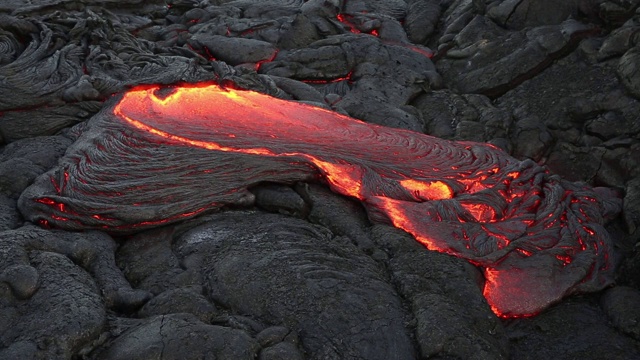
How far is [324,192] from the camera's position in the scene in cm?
510

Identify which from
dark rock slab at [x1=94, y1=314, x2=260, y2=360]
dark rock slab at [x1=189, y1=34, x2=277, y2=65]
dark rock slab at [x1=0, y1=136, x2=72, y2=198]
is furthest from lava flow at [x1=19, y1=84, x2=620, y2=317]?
dark rock slab at [x1=189, y1=34, x2=277, y2=65]

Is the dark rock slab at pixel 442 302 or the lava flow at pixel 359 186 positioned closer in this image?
the dark rock slab at pixel 442 302

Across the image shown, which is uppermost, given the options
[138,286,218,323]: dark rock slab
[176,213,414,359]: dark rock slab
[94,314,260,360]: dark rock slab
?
[94,314,260,360]: dark rock slab

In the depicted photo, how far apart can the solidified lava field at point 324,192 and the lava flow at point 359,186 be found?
24 mm

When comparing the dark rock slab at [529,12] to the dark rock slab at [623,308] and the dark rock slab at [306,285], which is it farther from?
the dark rock slab at [306,285]

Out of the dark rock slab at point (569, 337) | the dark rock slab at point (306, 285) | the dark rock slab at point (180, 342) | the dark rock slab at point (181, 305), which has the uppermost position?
the dark rock slab at point (180, 342)

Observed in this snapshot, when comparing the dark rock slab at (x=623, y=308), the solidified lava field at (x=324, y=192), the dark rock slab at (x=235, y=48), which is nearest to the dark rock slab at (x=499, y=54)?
the solidified lava field at (x=324, y=192)

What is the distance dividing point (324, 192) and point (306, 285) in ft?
4.58

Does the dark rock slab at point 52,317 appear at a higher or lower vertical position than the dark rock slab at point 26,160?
lower

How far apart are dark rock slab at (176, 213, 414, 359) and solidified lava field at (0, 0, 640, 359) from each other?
0.05ft

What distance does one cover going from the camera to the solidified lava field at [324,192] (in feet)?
11.9

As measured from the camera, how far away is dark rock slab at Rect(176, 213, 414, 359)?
3545mm

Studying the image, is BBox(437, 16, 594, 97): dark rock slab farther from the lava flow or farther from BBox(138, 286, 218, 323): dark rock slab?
BBox(138, 286, 218, 323): dark rock slab

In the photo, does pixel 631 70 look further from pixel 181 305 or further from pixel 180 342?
pixel 180 342
